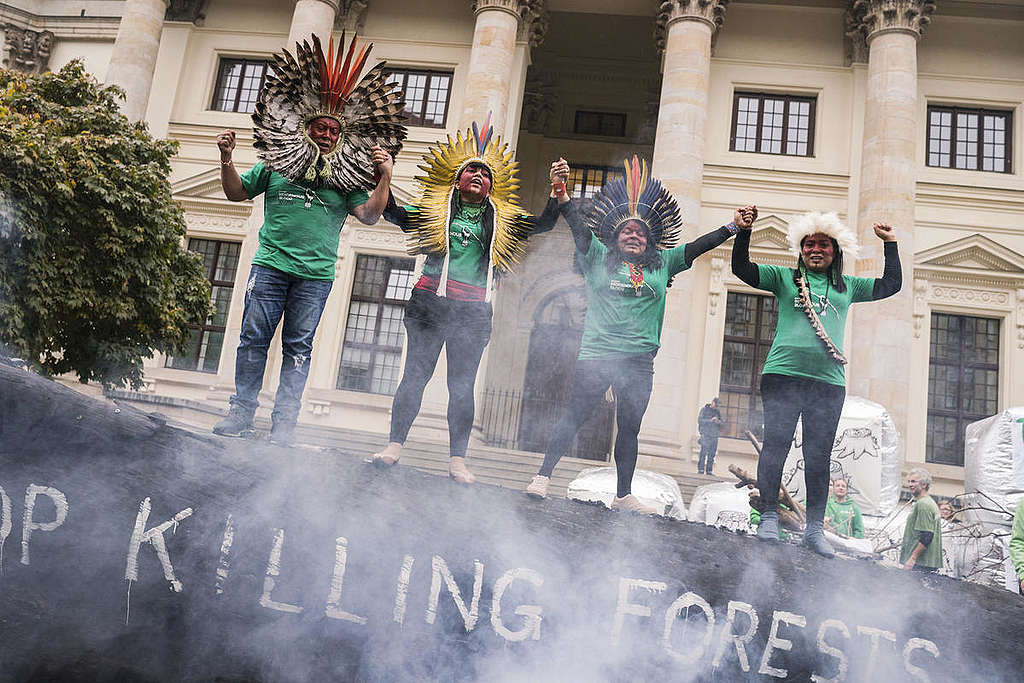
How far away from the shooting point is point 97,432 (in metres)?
3.21

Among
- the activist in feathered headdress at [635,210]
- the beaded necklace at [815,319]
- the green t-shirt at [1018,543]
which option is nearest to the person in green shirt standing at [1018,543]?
the green t-shirt at [1018,543]

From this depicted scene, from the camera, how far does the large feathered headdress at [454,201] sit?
15.2ft

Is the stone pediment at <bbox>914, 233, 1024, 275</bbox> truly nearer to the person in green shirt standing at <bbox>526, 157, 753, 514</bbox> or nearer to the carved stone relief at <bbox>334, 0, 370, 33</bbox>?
the carved stone relief at <bbox>334, 0, 370, 33</bbox>

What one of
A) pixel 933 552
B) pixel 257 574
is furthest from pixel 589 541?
pixel 933 552

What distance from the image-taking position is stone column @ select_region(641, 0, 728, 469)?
1625 cm

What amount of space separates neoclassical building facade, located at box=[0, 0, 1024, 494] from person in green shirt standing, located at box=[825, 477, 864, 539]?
24.0ft

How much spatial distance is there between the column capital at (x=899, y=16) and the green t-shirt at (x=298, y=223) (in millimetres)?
16499

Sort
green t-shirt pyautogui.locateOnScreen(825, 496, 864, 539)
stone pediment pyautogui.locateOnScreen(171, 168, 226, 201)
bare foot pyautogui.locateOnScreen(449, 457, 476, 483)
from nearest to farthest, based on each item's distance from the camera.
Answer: bare foot pyautogui.locateOnScreen(449, 457, 476, 483)
green t-shirt pyautogui.locateOnScreen(825, 496, 864, 539)
stone pediment pyautogui.locateOnScreen(171, 168, 226, 201)

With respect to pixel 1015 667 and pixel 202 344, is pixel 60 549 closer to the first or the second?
pixel 1015 667

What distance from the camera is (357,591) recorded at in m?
3.33

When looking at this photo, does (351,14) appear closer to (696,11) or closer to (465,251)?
(696,11)

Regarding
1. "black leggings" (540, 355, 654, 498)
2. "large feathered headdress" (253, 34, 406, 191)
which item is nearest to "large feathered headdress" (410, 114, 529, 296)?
"large feathered headdress" (253, 34, 406, 191)

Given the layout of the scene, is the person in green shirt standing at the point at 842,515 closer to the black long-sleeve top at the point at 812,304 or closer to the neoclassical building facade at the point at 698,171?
the black long-sleeve top at the point at 812,304

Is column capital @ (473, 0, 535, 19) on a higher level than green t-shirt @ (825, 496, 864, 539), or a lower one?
higher
